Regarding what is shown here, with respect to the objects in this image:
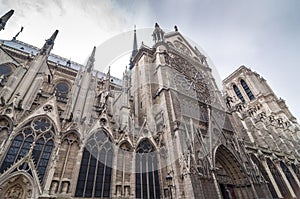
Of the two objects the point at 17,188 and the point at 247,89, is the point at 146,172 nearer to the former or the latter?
the point at 17,188

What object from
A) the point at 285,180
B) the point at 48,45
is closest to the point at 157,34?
the point at 48,45

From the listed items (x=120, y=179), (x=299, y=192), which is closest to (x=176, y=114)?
(x=120, y=179)

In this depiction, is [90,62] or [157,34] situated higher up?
[157,34]

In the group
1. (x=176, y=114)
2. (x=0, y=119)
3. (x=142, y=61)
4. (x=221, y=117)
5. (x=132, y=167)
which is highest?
(x=142, y=61)

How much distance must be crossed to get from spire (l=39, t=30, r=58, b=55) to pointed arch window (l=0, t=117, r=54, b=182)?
23.0 feet

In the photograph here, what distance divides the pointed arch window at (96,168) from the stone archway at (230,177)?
7.50 meters

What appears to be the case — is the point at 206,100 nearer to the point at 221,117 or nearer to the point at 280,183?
the point at 221,117

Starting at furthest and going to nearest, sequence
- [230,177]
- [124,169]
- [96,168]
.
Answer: [230,177], [124,169], [96,168]

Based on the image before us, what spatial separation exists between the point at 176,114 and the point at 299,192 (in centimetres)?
1675

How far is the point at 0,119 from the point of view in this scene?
8.46 m

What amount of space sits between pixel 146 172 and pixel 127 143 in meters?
2.02

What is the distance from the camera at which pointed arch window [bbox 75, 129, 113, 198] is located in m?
8.28

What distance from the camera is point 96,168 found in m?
8.99

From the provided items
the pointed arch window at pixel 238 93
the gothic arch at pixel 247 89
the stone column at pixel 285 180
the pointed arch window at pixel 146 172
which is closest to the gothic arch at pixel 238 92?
the pointed arch window at pixel 238 93
